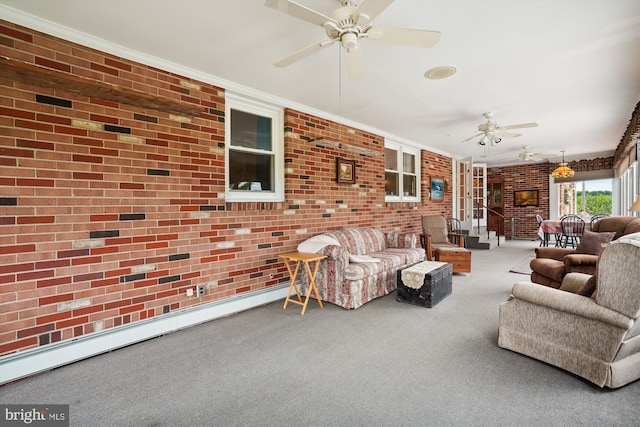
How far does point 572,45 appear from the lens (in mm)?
2738

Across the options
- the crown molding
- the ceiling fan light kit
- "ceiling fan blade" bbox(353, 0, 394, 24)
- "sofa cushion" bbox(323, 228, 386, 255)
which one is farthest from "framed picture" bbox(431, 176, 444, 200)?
"ceiling fan blade" bbox(353, 0, 394, 24)

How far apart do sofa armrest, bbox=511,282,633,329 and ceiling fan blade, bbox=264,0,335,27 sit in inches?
97.1

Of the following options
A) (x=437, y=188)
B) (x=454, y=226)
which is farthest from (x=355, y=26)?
(x=454, y=226)

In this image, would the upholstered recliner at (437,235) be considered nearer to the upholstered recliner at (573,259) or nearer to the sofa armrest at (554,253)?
the sofa armrest at (554,253)

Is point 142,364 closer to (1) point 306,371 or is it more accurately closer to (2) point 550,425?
(1) point 306,371

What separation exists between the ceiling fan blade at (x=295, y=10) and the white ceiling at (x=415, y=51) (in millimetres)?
413

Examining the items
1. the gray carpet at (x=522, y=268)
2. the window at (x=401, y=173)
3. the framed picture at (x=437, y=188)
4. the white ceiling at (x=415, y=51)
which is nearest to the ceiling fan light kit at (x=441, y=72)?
the white ceiling at (x=415, y=51)

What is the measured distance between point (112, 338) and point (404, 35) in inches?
132

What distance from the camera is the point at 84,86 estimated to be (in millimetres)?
2467

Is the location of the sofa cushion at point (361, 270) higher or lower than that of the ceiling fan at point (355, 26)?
lower

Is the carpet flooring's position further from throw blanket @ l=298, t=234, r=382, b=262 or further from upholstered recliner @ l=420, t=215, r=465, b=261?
throw blanket @ l=298, t=234, r=382, b=262

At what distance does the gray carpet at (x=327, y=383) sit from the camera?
1.79 meters

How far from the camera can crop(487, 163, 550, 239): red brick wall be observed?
9.72 metres

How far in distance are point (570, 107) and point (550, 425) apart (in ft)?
15.0
